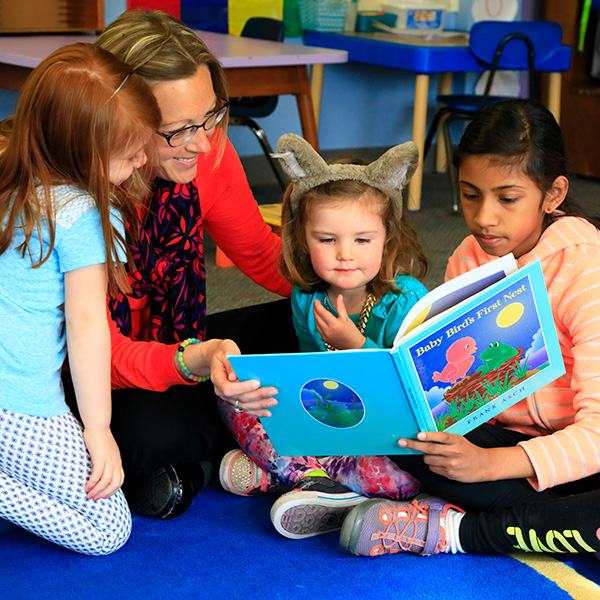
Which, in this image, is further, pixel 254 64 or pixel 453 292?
pixel 254 64

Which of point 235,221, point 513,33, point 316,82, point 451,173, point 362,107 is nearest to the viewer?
point 235,221

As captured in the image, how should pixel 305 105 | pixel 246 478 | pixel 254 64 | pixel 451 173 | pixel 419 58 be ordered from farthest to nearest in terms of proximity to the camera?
pixel 451 173
pixel 419 58
pixel 305 105
pixel 254 64
pixel 246 478

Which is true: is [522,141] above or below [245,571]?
above

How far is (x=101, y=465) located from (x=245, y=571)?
26 centimetres

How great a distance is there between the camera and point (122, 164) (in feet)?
3.71

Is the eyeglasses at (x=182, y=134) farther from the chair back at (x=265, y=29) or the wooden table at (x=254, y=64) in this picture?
the chair back at (x=265, y=29)

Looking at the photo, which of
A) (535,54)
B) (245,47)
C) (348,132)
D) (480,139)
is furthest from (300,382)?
(348,132)

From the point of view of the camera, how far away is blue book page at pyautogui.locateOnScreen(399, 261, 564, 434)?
3.42 ft

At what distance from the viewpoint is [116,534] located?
123 cm

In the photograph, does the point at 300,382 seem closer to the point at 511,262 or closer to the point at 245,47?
the point at 511,262

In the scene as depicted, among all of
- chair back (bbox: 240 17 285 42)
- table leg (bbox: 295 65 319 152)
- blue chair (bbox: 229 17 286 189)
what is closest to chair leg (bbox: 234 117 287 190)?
blue chair (bbox: 229 17 286 189)

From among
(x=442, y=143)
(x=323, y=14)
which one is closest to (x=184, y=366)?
(x=323, y=14)

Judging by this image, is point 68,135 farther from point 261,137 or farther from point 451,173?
point 451,173

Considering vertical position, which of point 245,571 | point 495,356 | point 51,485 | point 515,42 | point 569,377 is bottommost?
point 245,571
